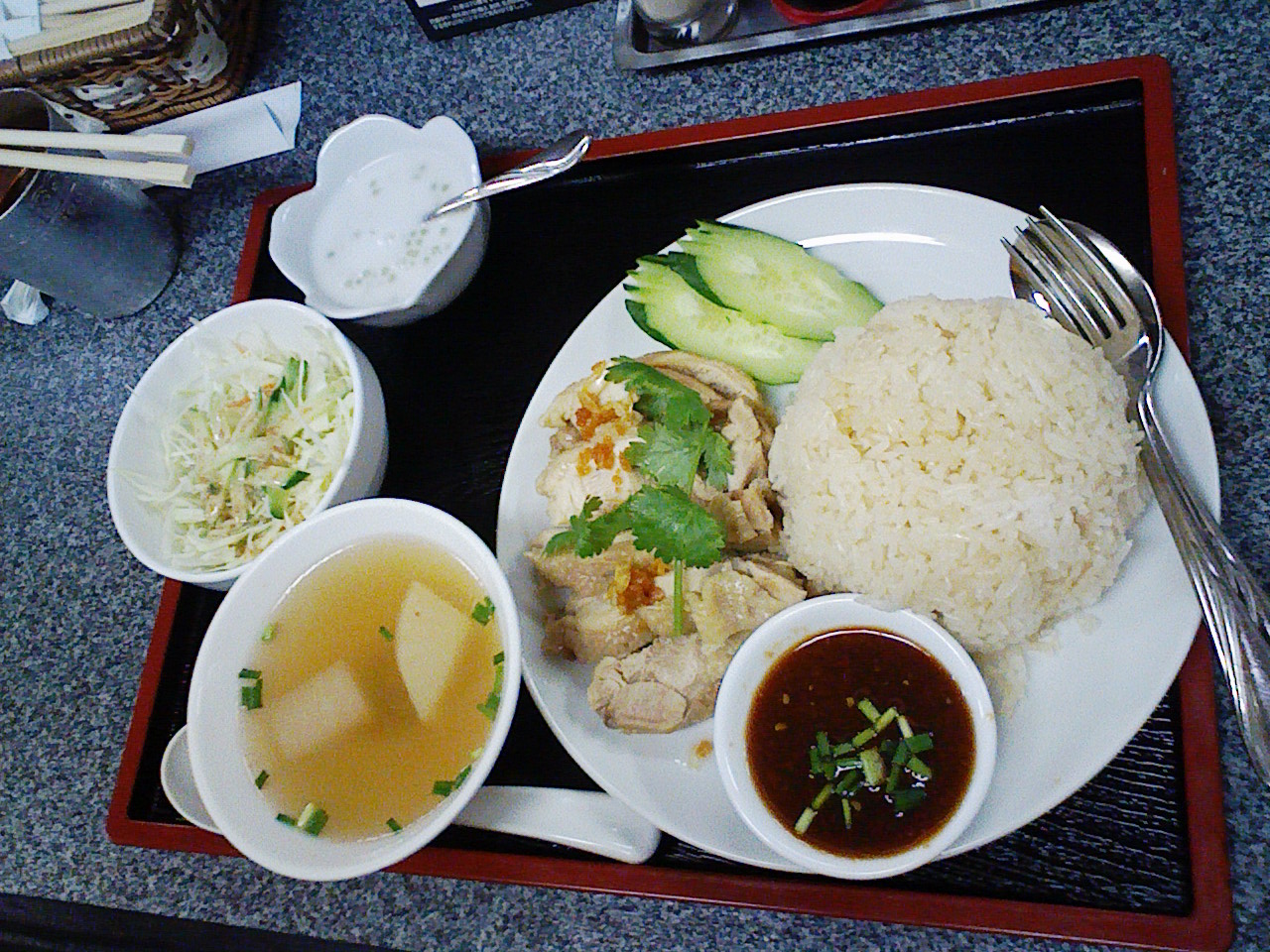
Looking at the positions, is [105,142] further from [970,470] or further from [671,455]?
[970,470]

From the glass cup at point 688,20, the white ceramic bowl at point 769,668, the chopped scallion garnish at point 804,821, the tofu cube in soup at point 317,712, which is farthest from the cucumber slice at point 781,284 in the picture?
the tofu cube in soup at point 317,712

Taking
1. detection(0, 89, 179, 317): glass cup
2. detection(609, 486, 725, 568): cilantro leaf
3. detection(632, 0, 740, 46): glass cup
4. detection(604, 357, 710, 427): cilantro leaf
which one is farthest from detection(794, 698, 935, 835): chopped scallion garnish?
detection(0, 89, 179, 317): glass cup

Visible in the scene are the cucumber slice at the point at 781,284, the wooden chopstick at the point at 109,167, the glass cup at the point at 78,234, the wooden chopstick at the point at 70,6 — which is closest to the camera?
the cucumber slice at the point at 781,284

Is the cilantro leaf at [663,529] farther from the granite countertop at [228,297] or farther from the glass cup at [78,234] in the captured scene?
the glass cup at [78,234]

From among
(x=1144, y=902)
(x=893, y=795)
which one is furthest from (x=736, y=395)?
(x=1144, y=902)

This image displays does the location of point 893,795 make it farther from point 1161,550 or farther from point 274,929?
point 274,929

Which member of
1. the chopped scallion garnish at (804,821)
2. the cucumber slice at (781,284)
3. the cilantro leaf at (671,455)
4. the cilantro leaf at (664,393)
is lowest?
the chopped scallion garnish at (804,821)

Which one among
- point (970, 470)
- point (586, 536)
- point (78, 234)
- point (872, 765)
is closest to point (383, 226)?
point (78, 234)
